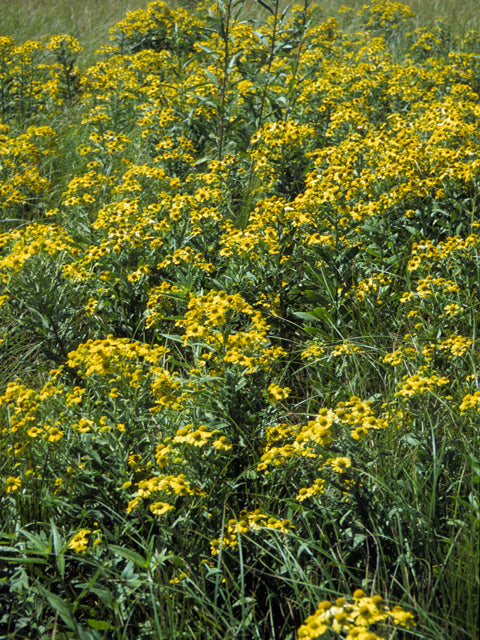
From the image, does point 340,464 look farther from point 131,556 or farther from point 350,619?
point 131,556

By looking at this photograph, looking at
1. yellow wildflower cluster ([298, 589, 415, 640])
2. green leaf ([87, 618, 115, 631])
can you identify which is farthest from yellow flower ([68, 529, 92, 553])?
yellow wildflower cluster ([298, 589, 415, 640])

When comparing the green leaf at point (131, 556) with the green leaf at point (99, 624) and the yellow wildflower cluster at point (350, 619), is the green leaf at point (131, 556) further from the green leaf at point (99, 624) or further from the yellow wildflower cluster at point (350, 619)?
the yellow wildflower cluster at point (350, 619)

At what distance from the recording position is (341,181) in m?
3.09

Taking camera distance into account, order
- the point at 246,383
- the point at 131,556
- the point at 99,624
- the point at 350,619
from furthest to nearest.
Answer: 1. the point at 246,383
2. the point at 131,556
3. the point at 99,624
4. the point at 350,619

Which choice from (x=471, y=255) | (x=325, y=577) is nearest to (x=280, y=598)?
(x=325, y=577)

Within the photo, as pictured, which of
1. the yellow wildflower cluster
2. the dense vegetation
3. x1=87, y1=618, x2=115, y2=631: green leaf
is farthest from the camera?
the dense vegetation

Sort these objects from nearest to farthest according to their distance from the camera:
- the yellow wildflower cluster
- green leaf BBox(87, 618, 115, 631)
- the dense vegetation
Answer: the yellow wildflower cluster < green leaf BBox(87, 618, 115, 631) < the dense vegetation

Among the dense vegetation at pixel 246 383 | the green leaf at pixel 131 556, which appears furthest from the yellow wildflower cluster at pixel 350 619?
the green leaf at pixel 131 556

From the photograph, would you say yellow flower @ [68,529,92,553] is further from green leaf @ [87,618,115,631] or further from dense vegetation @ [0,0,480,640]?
green leaf @ [87,618,115,631]

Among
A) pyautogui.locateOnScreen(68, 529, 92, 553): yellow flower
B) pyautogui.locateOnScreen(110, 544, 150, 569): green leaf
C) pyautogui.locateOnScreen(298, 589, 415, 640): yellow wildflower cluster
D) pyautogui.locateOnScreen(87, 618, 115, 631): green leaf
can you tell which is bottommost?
pyautogui.locateOnScreen(87, 618, 115, 631): green leaf

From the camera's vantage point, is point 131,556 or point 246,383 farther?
point 246,383

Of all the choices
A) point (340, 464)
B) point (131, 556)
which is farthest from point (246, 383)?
point (131, 556)

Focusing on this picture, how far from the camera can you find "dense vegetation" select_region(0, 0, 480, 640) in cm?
170

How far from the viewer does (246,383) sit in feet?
6.92
